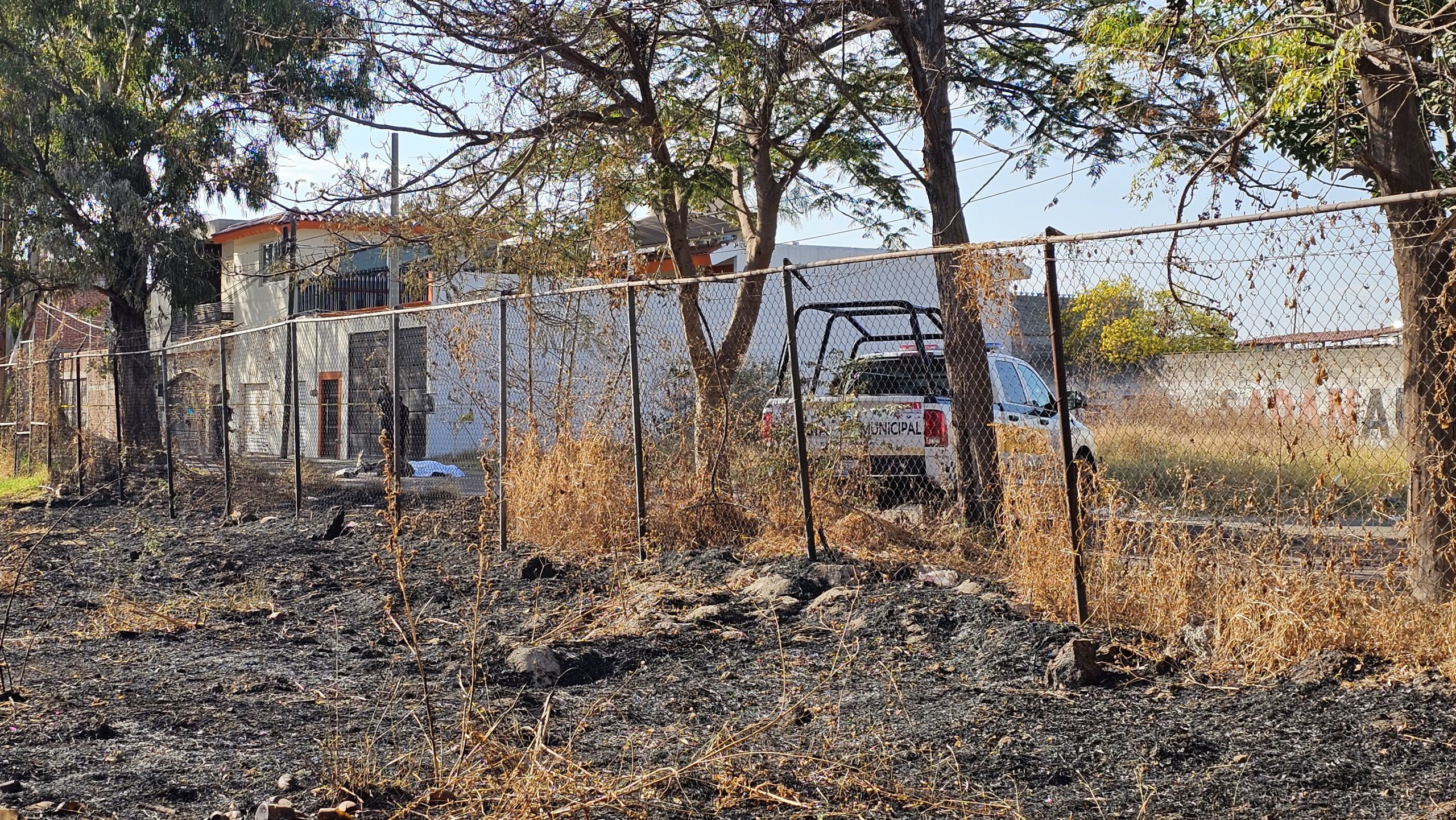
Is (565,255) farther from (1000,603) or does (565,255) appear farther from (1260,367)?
(1260,367)

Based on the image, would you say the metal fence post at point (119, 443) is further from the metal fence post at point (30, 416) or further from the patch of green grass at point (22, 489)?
the metal fence post at point (30, 416)

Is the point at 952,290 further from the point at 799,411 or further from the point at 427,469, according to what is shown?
the point at 427,469

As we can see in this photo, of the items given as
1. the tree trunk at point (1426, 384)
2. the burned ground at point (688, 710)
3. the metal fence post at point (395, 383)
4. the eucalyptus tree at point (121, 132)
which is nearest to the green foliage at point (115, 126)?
the eucalyptus tree at point (121, 132)

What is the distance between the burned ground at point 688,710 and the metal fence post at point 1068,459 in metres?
0.27

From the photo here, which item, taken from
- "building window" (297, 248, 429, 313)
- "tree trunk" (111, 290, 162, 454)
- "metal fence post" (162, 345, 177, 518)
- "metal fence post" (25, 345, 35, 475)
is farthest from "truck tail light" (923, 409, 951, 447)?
"building window" (297, 248, 429, 313)

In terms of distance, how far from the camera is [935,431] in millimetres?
9578

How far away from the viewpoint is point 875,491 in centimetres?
880

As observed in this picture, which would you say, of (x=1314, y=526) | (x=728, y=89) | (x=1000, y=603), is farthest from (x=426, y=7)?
(x=1314, y=526)

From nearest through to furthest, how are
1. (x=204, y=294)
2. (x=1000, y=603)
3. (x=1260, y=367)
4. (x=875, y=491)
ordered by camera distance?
(x=1260, y=367)
(x=1000, y=603)
(x=875, y=491)
(x=204, y=294)

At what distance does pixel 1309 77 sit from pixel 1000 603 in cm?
320

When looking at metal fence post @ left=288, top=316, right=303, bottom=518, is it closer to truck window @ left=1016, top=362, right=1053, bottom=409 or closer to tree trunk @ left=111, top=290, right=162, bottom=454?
tree trunk @ left=111, top=290, right=162, bottom=454

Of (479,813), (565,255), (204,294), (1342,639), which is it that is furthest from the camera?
(204,294)

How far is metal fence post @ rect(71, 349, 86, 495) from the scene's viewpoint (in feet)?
57.4

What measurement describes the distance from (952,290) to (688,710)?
496 centimetres
